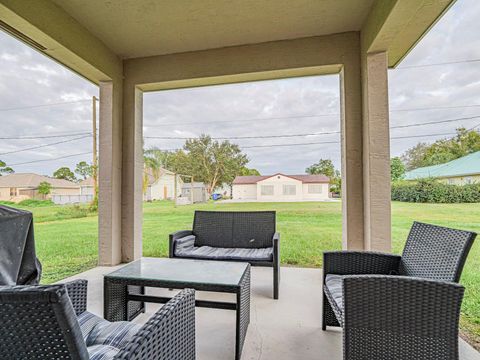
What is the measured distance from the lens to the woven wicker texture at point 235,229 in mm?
3439

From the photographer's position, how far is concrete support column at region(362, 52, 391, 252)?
10.3ft

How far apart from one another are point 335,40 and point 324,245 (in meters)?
2.98

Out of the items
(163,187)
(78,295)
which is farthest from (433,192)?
(163,187)

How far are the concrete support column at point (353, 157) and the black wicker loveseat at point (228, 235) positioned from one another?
3.31 ft

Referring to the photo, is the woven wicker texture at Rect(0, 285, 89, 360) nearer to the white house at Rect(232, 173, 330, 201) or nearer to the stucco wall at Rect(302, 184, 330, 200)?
the white house at Rect(232, 173, 330, 201)

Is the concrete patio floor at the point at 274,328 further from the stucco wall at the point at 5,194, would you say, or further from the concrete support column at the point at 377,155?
the stucco wall at the point at 5,194

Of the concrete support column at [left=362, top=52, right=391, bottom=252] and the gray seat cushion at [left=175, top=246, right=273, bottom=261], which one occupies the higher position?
the concrete support column at [left=362, top=52, right=391, bottom=252]

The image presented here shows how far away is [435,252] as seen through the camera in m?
1.78

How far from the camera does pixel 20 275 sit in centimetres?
154

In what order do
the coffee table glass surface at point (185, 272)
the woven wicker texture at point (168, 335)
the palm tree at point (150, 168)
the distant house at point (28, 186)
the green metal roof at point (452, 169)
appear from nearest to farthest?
the woven wicker texture at point (168, 335)
the coffee table glass surface at point (185, 272)
the green metal roof at point (452, 169)
the distant house at point (28, 186)
the palm tree at point (150, 168)

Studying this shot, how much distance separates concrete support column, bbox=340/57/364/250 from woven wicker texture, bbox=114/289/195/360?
2.68 metres

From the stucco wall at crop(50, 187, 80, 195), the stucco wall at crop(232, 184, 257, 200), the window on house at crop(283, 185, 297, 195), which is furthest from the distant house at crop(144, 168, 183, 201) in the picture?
the window on house at crop(283, 185, 297, 195)

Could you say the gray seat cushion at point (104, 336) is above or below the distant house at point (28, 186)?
below

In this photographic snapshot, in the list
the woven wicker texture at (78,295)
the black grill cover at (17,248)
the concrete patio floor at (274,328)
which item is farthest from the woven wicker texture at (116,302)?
the black grill cover at (17,248)
